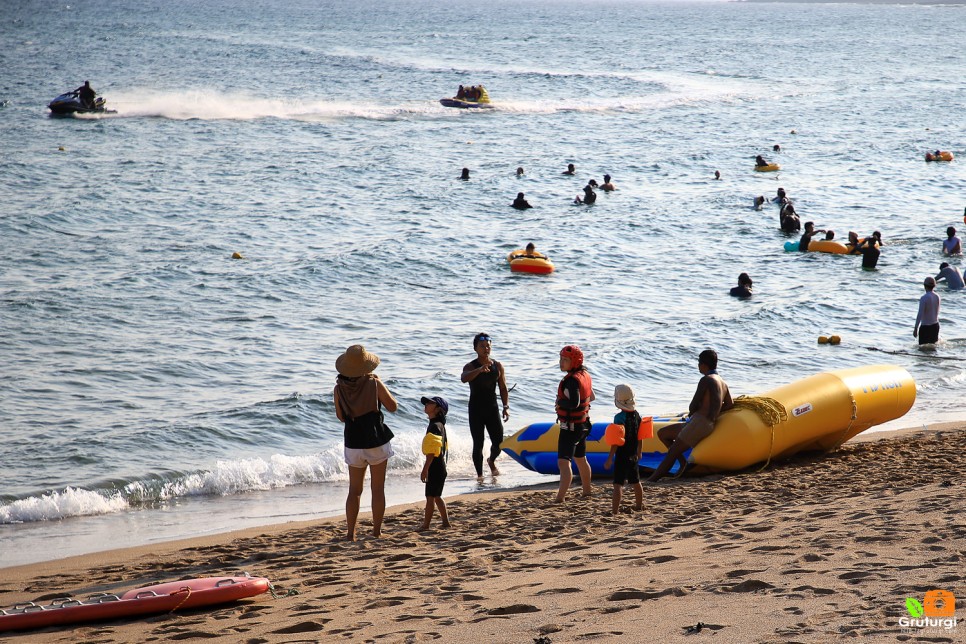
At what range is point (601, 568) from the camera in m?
5.72

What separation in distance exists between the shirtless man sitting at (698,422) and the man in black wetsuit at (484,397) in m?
1.57

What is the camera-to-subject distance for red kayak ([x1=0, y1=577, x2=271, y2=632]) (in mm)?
5500

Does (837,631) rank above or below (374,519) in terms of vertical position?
above

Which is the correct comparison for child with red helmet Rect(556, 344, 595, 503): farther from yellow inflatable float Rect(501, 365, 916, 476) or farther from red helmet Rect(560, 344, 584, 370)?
yellow inflatable float Rect(501, 365, 916, 476)

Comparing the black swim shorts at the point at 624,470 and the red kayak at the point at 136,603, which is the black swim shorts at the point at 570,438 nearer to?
the black swim shorts at the point at 624,470

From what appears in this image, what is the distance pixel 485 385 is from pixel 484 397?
0.50ft

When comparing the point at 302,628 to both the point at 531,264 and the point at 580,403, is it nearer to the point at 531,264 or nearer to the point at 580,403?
the point at 580,403

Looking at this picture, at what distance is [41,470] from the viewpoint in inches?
394

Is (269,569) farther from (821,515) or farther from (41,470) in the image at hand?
(41,470)

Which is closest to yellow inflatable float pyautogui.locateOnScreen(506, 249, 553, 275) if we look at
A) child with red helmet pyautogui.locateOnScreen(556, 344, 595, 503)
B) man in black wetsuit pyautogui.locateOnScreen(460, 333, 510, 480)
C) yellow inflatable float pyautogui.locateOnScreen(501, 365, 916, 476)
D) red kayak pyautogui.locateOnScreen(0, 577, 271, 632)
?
man in black wetsuit pyautogui.locateOnScreen(460, 333, 510, 480)

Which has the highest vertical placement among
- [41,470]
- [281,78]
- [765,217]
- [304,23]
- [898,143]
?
[304,23]

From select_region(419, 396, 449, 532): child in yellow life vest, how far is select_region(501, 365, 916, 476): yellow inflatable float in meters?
1.97

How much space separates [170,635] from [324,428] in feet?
22.1

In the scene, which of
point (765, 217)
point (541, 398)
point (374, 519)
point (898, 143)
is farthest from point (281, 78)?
point (374, 519)
